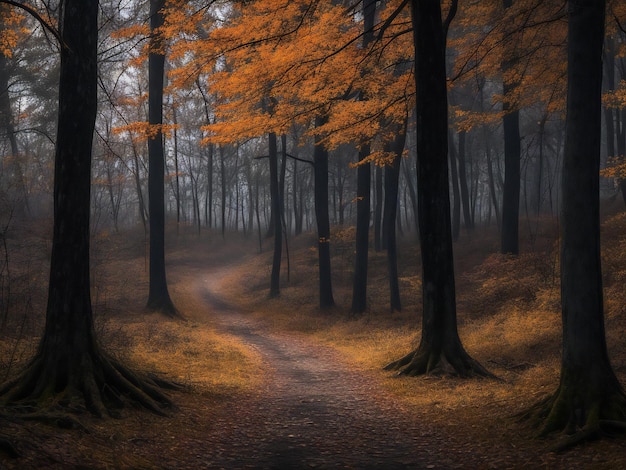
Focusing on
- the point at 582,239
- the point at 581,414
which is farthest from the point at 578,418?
the point at 582,239

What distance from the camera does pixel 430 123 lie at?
9789mm

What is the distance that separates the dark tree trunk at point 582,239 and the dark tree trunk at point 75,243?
539 cm

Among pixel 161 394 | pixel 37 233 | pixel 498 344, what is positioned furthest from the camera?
pixel 37 233

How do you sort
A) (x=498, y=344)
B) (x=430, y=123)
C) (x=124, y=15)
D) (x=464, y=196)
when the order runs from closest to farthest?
(x=430, y=123) → (x=498, y=344) → (x=124, y=15) → (x=464, y=196)

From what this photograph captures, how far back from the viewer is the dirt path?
5562 mm

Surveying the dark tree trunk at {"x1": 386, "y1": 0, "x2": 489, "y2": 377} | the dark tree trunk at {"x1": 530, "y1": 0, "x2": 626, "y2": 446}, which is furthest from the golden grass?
the dark tree trunk at {"x1": 530, "y1": 0, "x2": 626, "y2": 446}

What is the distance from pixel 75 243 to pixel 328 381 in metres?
5.63

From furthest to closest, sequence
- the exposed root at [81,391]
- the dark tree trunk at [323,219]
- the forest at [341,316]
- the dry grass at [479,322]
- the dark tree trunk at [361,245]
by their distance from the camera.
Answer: the dark tree trunk at [323,219]
the dark tree trunk at [361,245]
the dry grass at [479,322]
the exposed root at [81,391]
the forest at [341,316]

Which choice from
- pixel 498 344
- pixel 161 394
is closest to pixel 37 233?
pixel 161 394

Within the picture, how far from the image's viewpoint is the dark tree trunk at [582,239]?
19.3ft

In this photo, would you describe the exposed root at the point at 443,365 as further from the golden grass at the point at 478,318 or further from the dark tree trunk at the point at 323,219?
the dark tree trunk at the point at 323,219

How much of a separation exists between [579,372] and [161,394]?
18.7 feet

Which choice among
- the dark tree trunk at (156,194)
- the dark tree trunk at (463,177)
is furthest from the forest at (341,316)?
the dark tree trunk at (463,177)

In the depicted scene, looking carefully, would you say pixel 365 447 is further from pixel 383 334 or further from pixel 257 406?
pixel 383 334
